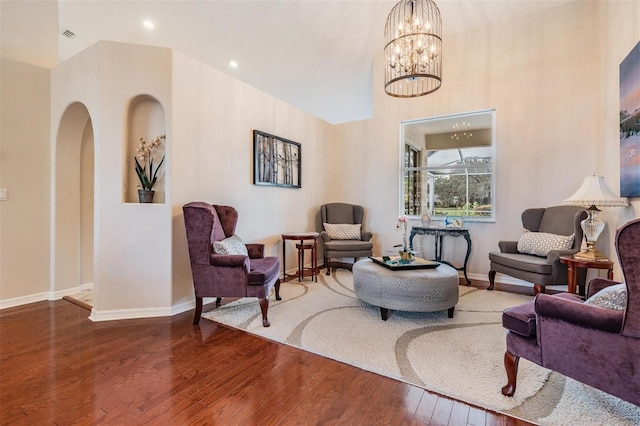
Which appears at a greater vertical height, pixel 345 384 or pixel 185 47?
pixel 185 47

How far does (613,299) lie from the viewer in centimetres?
147

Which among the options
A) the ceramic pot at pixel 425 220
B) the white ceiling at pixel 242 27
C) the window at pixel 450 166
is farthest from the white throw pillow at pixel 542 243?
the white ceiling at pixel 242 27

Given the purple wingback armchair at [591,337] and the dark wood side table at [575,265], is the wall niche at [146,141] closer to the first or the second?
the purple wingback armchair at [591,337]

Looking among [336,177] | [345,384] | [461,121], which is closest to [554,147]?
[461,121]

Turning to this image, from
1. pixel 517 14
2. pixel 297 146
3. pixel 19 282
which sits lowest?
pixel 19 282

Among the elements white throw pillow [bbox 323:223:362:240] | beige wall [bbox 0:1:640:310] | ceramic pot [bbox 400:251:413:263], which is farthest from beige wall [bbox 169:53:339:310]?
ceramic pot [bbox 400:251:413:263]

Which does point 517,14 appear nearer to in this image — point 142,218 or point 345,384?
point 345,384

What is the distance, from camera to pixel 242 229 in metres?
4.00

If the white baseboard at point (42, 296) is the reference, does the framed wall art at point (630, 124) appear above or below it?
above

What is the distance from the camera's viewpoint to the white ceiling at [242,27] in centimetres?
362

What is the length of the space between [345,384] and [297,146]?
3886mm

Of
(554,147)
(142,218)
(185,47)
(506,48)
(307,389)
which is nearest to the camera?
(307,389)

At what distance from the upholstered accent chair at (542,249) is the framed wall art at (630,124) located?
0.65 meters

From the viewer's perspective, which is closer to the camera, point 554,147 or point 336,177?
point 554,147
